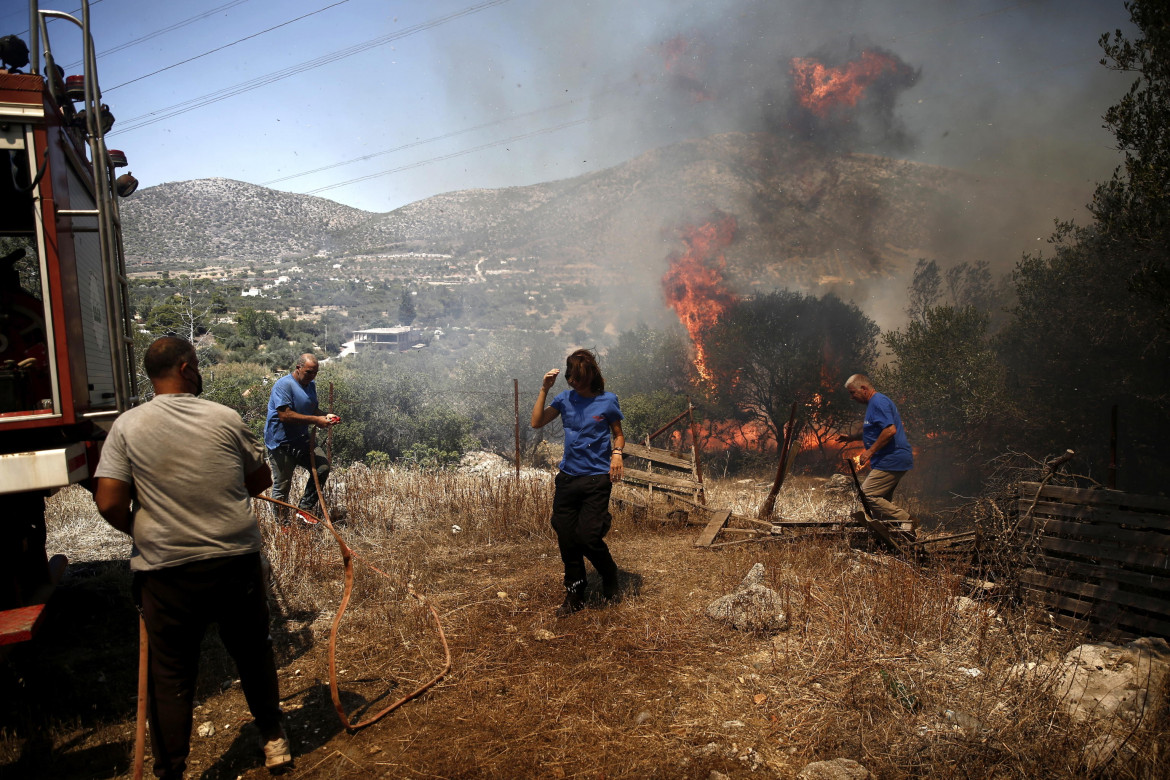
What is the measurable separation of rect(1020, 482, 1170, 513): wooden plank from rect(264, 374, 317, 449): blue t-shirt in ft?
21.9

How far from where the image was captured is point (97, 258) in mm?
4695

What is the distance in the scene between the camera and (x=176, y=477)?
2.66 m

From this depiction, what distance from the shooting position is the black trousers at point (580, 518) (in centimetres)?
466

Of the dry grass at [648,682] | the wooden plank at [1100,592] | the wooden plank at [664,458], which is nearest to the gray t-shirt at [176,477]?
the dry grass at [648,682]

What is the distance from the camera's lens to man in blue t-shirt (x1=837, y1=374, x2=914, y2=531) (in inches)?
251

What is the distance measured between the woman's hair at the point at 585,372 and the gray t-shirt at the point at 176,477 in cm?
253

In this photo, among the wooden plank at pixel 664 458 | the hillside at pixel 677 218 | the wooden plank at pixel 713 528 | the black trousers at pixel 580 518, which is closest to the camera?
the black trousers at pixel 580 518

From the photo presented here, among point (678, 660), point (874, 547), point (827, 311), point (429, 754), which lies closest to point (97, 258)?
point (429, 754)

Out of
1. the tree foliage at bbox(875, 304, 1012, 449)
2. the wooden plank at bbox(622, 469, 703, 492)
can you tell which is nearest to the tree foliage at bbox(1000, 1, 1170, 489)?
the tree foliage at bbox(875, 304, 1012, 449)

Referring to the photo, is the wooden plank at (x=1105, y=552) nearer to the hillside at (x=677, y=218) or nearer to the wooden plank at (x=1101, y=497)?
the wooden plank at (x=1101, y=497)

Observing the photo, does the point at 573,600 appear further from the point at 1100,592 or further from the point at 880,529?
the point at 1100,592

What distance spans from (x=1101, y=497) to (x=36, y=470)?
22.9 feet

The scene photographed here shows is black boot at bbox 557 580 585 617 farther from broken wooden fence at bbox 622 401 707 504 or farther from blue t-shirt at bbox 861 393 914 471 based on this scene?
blue t-shirt at bbox 861 393 914 471

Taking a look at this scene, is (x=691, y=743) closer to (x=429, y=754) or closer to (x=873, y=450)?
(x=429, y=754)
